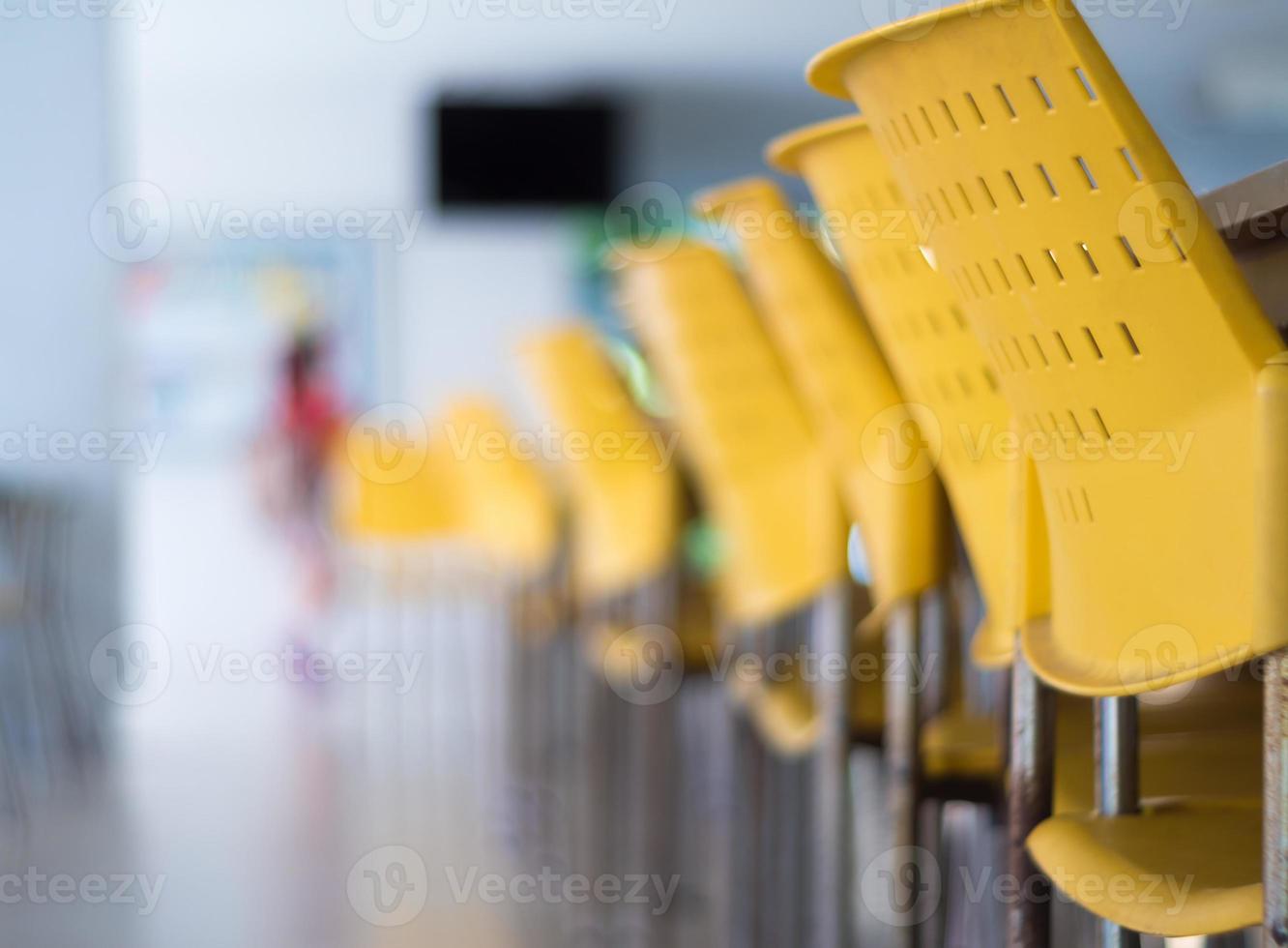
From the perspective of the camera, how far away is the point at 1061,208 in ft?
2.78

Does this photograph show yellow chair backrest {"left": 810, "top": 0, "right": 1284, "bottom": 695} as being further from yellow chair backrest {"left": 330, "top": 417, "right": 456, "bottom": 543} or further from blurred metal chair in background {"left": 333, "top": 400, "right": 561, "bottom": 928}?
yellow chair backrest {"left": 330, "top": 417, "right": 456, "bottom": 543}

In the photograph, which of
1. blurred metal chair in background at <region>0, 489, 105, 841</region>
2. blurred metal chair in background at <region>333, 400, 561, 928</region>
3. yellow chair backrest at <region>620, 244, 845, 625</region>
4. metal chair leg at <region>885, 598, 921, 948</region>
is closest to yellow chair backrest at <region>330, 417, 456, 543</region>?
blurred metal chair in background at <region>333, 400, 561, 928</region>

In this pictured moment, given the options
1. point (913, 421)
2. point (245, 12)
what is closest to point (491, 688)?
point (245, 12)

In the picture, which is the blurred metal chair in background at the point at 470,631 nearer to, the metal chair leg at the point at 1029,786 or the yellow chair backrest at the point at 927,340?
the yellow chair backrest at the point at 927,340

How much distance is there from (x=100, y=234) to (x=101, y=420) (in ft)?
1.97

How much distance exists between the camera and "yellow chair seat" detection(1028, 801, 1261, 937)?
2.79ft

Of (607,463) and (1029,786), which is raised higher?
(607,463)

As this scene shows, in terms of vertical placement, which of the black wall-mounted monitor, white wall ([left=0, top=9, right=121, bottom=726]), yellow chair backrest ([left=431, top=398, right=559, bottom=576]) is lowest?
yellow chair backrest ([left=431, top=398, right=559, bottom=576])

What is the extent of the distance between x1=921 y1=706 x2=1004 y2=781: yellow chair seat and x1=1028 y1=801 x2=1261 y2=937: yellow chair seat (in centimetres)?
32

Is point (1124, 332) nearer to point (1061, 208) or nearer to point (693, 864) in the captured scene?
point (1061, 208)

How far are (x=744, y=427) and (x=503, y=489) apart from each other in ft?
5.72

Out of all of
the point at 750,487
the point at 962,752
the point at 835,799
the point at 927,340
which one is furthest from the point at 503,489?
the point at 927,340

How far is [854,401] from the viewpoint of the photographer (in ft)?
5.08

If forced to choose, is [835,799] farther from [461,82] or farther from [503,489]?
[461,82]
